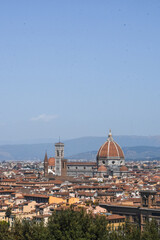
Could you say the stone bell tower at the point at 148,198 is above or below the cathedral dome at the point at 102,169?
below

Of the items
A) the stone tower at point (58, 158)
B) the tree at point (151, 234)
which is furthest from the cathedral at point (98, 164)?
the tree at point (151, 234)

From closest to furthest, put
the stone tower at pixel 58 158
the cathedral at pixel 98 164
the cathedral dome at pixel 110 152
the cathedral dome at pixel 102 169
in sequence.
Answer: the cathedral dome at pixel 102 169 < the cathedral at pixel 98 164 < the cathedral dome at pixel 110 152 < the stone tower at pixel 58 158

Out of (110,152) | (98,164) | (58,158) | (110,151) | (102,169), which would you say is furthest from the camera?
(58,158)

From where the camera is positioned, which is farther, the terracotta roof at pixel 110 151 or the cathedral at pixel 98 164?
the terracotta roof at pixel 110 151

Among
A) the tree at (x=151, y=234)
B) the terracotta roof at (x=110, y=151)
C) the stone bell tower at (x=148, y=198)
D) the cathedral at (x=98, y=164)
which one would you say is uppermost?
the terracotta roof at (x=110, y=151)

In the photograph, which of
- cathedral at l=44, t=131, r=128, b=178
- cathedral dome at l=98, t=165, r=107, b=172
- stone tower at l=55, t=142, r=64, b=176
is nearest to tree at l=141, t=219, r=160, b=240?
cathedral dome at l=98, t=165, r=107, b=172

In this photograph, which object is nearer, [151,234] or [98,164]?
[151,234]

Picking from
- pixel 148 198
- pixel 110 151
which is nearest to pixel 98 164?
pixel 110 151

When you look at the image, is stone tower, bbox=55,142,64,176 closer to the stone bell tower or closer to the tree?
the stone bell tower

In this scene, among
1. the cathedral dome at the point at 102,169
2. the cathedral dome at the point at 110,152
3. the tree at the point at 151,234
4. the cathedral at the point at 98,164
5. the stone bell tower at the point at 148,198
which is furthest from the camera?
the cathedral dome at the point at 110,152

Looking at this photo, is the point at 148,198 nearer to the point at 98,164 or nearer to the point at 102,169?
the point at 102,169

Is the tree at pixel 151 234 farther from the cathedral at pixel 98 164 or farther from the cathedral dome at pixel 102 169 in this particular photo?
the cathedral at pixel 98 164

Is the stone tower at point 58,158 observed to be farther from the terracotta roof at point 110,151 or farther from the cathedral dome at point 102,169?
the cathedral dome at point 102,169

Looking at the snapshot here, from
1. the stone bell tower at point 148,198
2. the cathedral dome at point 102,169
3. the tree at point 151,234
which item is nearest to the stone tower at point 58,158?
the cathedral dome at point 102,169
